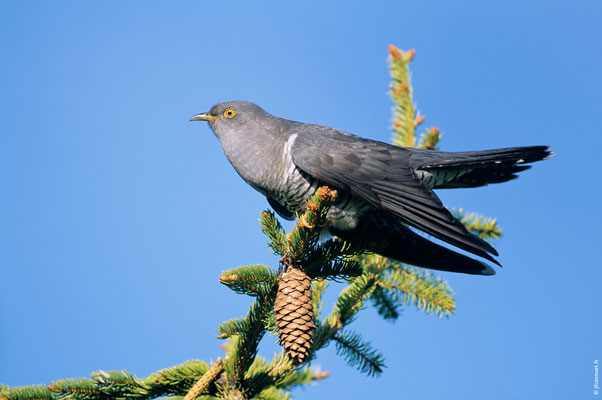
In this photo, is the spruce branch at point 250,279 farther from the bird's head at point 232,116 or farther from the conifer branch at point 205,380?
the bird's head at point 232,116

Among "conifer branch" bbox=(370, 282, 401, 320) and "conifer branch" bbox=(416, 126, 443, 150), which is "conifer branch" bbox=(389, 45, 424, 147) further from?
"conifer branch" bbox=(370, 282, 401, 320)

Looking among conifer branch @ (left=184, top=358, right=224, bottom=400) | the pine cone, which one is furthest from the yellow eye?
conifer branch @ (left=184, top=358, right=224, bottom=400)

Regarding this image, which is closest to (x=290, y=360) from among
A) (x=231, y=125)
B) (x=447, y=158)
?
(x=447, y=158)

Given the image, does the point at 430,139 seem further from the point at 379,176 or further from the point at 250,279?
the point at 250,279

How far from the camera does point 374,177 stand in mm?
2783

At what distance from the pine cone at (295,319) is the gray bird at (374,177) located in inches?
24.5

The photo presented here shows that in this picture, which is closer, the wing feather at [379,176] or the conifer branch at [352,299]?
the conifer branch at [352,299]

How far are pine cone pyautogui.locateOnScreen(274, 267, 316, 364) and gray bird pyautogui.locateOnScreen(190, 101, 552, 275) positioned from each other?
62 cm

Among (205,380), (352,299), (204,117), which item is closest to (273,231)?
(352,299)

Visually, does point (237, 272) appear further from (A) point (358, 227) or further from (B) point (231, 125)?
(B) point (231, 125)

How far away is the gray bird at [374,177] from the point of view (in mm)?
2688

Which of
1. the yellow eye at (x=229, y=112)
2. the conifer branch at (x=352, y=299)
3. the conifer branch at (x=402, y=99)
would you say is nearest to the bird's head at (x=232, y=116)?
the yellow eye at (x=229, y=112)

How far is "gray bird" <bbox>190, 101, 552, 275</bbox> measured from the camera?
2688 mm

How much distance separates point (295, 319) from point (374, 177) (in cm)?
113
